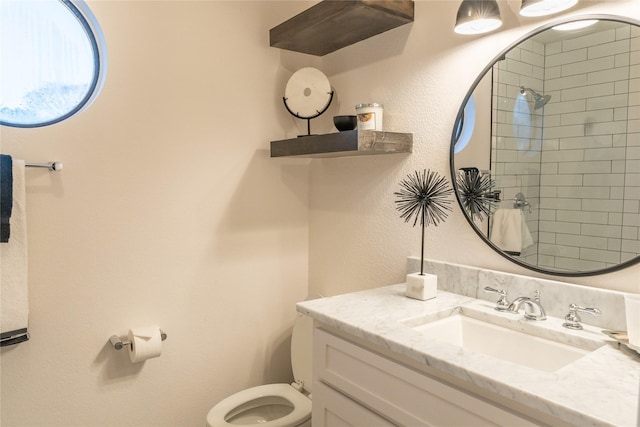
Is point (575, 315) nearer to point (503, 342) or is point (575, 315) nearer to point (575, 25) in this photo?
point (503, 342)

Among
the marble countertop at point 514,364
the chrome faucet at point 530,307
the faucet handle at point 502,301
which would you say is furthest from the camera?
the faucet handle at point 502,301

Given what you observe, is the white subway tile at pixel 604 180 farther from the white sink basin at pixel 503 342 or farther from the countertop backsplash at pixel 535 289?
the white sink basin at pixel 503 342

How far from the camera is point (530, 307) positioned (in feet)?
4.22

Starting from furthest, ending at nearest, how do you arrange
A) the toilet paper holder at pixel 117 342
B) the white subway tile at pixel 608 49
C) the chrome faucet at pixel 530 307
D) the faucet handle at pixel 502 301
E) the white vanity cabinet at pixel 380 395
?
the toilet paper holder at pixel 117 342 → the faucet handle at pixel 502 301 → the chrome faucet at pixel 530 307 → the white subway tile at pixel 608 49 → the white vanity cabinet at pixel 380 395

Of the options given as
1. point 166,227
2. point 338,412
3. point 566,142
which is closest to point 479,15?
point 566,142

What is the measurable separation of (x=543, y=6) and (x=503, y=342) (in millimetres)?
1036

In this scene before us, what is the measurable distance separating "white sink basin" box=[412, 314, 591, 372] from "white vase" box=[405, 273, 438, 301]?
0.40 ft

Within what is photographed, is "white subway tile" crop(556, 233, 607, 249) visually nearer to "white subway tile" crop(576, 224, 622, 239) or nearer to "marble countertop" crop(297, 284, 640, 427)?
"white subway tile" crop(576, 224, 622, 239)

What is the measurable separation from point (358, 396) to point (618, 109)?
1126mm

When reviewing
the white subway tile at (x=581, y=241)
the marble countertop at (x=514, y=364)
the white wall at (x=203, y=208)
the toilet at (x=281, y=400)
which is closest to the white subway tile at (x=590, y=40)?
the white wall at (x=203, y=208)

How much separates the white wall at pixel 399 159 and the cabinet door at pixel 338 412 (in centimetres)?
66

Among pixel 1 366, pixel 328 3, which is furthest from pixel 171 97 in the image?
pixel 1 366

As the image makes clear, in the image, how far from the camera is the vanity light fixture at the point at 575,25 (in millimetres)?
A: 1225

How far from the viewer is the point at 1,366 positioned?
1531mm
